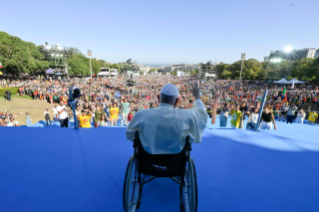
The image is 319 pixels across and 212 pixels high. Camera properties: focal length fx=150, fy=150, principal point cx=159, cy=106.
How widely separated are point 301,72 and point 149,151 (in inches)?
1770

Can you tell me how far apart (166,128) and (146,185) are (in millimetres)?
1073

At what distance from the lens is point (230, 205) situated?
1.64 m

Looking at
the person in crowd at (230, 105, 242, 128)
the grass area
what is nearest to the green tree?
the grass area

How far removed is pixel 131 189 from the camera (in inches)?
63.9

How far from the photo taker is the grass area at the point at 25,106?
12.3 meters

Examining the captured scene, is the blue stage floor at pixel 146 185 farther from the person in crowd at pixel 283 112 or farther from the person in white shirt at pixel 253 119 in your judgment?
the person in crowd at pixel 283 112

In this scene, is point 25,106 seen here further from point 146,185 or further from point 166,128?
point 166,128

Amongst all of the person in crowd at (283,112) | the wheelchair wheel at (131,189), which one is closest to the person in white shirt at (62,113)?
the wheelchair wheel at (131,189)

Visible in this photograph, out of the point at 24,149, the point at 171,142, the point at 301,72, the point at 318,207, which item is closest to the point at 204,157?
the point at 318,207

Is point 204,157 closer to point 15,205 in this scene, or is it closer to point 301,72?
point 15,205

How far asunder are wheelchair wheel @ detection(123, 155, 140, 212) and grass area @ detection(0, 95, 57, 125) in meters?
13.7

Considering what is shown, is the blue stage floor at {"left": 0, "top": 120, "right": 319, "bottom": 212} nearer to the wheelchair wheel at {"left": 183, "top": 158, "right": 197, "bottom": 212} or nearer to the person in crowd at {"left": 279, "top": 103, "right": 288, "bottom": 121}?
the wheelchair wheel at {"left": 183, "top": 158, "right": 197, "bottom": 212}

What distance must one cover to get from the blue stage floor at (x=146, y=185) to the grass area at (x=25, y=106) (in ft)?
38.2

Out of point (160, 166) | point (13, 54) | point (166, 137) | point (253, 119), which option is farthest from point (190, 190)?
point (13, 54)
